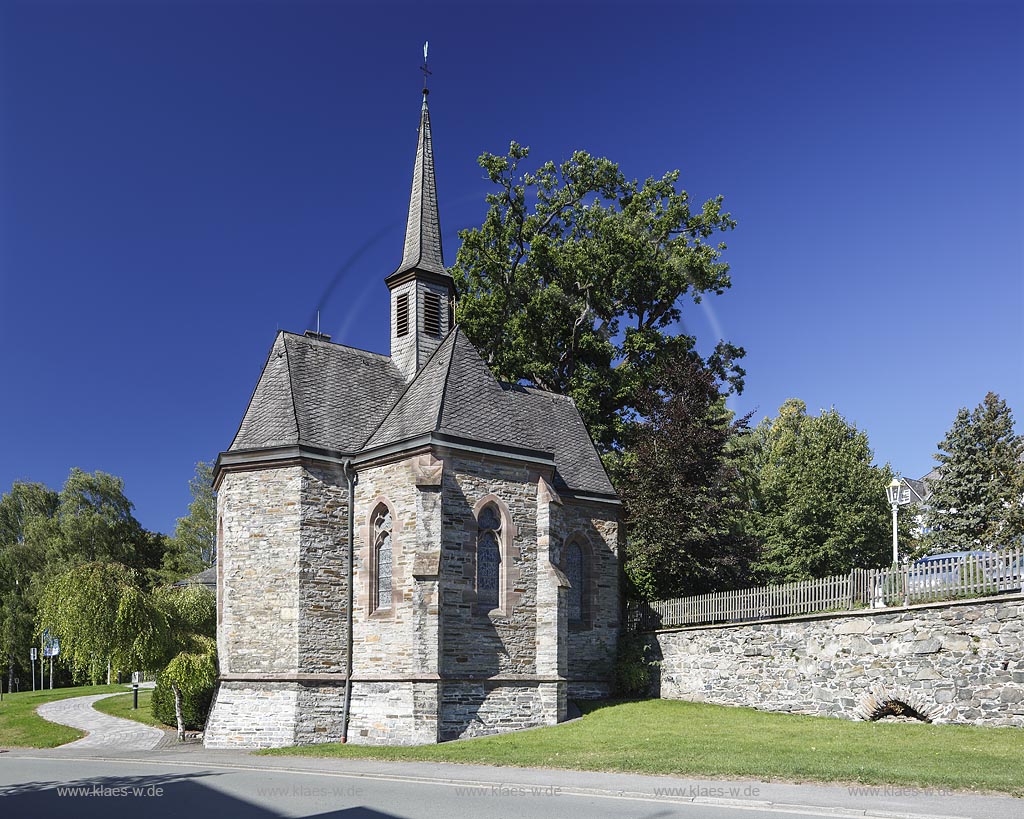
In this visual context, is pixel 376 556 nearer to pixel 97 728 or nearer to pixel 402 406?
pixel 402 406

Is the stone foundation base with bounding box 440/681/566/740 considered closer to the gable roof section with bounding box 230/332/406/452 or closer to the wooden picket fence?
the wooden picket fence

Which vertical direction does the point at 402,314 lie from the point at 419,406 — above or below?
above

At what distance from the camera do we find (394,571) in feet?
75.7

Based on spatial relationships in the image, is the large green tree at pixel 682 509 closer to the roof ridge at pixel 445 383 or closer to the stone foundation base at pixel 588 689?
the stone foundation base at pixel 588 689

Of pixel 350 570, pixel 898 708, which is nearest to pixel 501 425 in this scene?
pixel 350 570

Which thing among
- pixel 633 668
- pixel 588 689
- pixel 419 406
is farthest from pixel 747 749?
pixel 419 406

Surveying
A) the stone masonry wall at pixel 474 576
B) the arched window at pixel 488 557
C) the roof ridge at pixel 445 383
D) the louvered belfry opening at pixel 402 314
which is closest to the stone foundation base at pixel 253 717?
the stone masonry wall at pixel 474 576

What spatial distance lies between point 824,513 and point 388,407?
24.4 m

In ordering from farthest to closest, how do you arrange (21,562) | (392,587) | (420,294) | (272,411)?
(21,562) → (420,294) → (272,411) → (392,587)

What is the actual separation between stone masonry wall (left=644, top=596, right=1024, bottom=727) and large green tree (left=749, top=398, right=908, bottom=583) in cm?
1693

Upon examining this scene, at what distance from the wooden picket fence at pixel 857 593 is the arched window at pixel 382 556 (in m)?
8.87

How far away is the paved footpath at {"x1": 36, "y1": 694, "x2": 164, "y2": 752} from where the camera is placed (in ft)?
82.3

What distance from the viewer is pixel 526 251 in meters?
39.8

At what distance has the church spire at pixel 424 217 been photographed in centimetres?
3178
